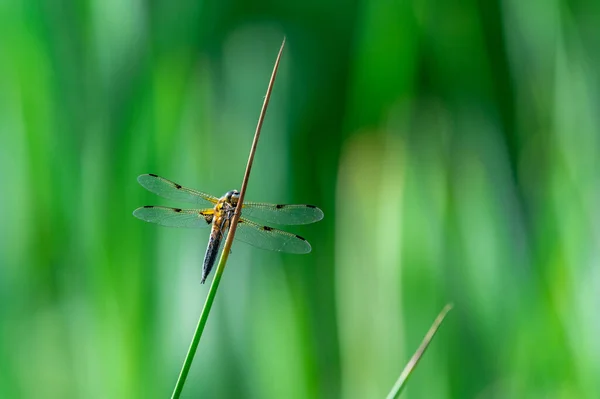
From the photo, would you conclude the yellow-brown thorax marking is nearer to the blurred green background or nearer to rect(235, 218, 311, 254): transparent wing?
rect(235, 218, 311, 254): transparent wing

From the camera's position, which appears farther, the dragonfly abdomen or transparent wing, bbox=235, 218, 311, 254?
transparent wing, bbox=235, 218, 311, 254

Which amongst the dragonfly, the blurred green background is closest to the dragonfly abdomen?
the dragonfly

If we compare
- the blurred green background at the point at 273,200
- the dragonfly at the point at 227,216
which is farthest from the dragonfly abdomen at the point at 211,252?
the blurred green background at the point at 273,200

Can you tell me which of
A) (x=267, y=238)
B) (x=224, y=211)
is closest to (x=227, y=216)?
(x=224, y=211)

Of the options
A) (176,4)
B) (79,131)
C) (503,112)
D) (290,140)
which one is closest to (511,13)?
(503,112)

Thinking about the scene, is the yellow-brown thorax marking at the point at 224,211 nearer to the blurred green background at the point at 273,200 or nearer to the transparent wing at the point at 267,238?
the transparent wing at the point at 267,238

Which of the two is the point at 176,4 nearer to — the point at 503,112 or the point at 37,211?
the point at 37,211

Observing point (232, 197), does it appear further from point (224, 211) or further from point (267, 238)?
point (267, 238)
